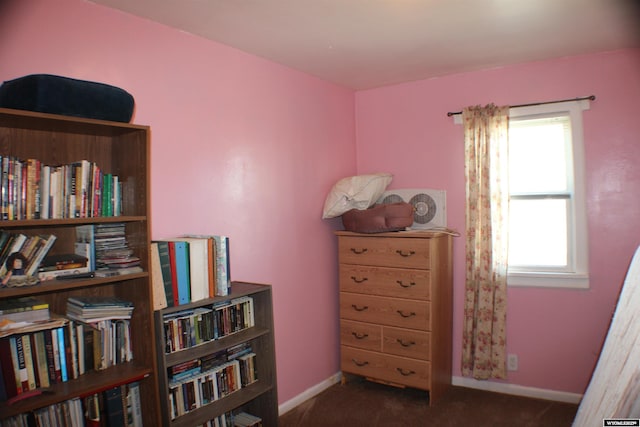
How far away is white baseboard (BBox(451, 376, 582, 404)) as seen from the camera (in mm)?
3254

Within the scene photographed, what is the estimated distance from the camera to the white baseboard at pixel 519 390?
3.25 meters

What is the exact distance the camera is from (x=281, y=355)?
127 inches

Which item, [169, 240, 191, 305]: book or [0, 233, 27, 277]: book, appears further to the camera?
[169, 240, 191, 305]: book

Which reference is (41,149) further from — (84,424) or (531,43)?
(531,43)

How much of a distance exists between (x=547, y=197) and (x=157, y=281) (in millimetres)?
2739

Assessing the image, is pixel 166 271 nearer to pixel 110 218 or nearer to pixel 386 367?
pixel 110 218

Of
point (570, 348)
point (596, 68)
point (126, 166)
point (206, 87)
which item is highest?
point (596, 68)

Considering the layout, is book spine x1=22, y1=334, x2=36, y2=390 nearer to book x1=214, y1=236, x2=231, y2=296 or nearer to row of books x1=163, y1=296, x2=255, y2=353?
row of books x1=163, y1=296, x2=255, y2=353

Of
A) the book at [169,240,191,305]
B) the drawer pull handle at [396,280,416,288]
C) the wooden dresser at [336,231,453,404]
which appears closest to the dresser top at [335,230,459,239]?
the wooden dresser at [336,231,453,404]

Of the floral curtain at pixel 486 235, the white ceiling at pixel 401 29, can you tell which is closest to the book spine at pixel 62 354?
the white ceiling at pixel 401 29

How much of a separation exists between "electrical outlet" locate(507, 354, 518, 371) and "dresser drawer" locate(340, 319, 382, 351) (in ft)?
3.17

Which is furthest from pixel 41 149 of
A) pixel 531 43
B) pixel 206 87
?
pixel 531 43

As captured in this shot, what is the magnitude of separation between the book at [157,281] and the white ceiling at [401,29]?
1175 mm

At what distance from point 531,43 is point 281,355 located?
263cm
